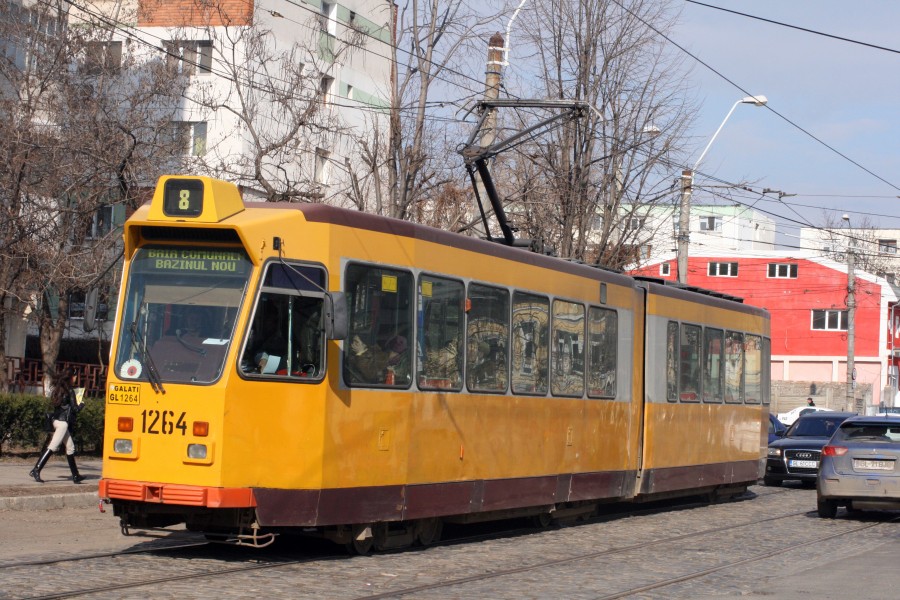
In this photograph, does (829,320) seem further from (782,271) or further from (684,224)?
(684,224)

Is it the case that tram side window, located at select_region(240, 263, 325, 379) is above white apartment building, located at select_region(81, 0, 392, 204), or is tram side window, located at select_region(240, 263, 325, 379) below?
below

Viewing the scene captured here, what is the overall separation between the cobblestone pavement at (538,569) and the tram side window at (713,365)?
3.87m

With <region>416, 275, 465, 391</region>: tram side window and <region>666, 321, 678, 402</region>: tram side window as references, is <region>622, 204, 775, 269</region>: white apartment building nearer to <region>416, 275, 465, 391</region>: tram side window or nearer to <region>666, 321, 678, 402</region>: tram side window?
<region>666, 321, 678, 402</region>: tram side window

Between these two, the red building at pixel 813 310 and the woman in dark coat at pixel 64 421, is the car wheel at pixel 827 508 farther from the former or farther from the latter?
the red building at pixel 813 310

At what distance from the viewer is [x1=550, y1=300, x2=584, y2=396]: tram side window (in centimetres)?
1491

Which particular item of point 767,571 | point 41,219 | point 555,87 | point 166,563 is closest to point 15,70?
point 41,219

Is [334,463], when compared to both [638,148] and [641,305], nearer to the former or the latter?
[641,305]

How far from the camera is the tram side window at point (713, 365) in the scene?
64.7 ft

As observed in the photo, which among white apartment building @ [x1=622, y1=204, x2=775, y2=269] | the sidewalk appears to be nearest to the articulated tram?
the sidewalk

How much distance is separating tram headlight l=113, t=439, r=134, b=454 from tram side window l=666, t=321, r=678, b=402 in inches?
372

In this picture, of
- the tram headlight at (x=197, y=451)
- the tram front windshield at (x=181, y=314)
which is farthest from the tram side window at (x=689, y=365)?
the tram headlight at (x=197, y=451)

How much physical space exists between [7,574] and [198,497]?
5.02ft

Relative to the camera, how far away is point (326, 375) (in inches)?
434

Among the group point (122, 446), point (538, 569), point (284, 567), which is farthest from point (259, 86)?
point (284, 567)
